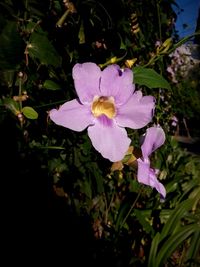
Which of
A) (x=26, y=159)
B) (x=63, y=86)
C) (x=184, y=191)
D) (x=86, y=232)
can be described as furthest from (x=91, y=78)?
(x=184, y=191)

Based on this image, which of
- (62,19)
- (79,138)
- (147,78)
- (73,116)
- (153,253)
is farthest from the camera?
(153,253)

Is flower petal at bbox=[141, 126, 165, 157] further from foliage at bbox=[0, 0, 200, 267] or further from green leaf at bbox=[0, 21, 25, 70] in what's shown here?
green leaf at bbox=[0, 21, 25, 70]

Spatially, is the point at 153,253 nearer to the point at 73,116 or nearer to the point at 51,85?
the point at 51,85

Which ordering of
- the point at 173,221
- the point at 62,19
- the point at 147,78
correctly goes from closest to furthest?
1. the point at 147,78
2. the point at 62,19
3. the point at 173,221

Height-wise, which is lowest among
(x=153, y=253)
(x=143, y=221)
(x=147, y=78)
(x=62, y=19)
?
(x=153, y=253)

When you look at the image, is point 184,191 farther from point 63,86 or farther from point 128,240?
point 63,86

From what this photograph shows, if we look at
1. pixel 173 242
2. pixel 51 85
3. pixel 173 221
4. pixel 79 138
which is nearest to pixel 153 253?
pixel 173 242

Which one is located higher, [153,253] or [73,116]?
[73,116]

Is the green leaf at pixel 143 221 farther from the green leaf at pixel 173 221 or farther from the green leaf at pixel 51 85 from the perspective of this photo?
the green leaf at pixel 51 85

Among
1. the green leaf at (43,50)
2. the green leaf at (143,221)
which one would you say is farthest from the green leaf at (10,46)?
the green leaf at (143,221)
